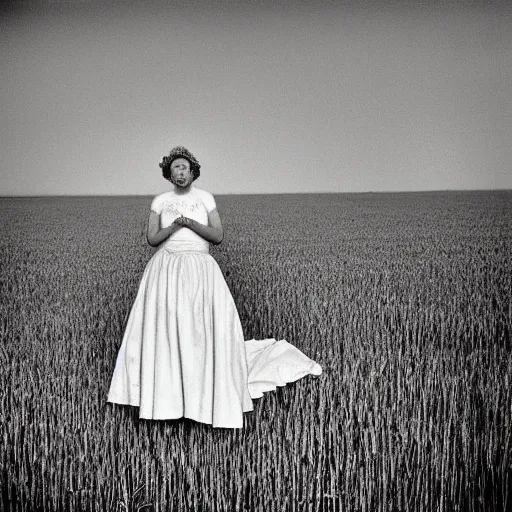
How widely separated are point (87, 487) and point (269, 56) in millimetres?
3822

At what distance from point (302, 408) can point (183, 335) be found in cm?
70

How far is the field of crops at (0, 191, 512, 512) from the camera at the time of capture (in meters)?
2.01

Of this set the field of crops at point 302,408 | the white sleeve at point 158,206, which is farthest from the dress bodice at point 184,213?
the field of crops at point 302,408

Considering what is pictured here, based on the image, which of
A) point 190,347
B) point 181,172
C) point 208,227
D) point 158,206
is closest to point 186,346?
point 190,347

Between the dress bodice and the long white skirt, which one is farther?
the dress bodice

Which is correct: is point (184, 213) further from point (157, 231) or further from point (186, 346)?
point (186, 346)

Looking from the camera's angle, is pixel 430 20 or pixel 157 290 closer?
pixel 157 290

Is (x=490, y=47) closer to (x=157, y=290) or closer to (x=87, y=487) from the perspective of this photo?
(x=157, y=290)

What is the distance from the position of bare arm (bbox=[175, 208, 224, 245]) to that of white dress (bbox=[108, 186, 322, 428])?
0.07 metres

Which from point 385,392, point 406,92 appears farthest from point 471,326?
point 406,92

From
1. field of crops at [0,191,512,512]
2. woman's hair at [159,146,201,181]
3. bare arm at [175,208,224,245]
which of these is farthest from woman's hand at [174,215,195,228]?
field of crops at [0,191,512,512]

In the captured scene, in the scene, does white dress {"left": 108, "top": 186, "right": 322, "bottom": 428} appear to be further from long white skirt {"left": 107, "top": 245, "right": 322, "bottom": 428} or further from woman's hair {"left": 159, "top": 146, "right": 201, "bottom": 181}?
woman's hair {"left": 159, "top": 146, "right": 201, "bottom": 181}

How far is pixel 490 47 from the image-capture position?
4.40m

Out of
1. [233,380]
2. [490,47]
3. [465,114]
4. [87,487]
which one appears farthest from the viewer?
[465,114]
